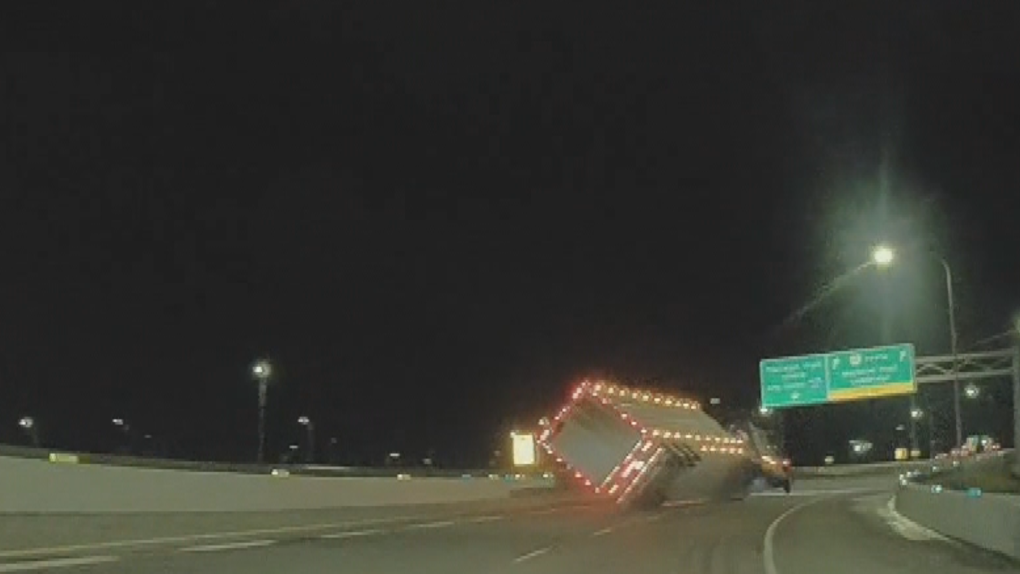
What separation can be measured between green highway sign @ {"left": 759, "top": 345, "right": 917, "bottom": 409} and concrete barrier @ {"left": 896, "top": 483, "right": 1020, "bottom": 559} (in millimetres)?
26798

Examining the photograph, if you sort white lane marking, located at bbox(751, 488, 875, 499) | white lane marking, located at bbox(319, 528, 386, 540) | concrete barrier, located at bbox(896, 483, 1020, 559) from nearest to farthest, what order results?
concrete barrier, located at bbox(896, 483, 1020, 559), white lane marking, located at bbox(319, 528, 386, 540), white lane marking, located at bbox(751, 488, 875, 499)

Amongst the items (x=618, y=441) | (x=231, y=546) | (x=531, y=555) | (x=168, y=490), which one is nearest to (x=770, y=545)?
(x=531, y=555)

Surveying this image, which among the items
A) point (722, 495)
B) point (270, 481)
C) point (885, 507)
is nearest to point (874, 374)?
point (722, 495)

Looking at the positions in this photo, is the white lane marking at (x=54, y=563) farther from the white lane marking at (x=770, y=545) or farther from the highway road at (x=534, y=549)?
the white lane marking at (x=770, y=545)

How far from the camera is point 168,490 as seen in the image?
24938 mm

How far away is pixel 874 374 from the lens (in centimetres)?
6288

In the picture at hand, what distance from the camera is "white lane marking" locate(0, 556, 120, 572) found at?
16.0m

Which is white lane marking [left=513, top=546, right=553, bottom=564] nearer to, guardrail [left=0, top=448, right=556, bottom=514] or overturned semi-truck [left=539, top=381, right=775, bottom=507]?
guardrail [left=0, top=448, right=556, bottom=514]

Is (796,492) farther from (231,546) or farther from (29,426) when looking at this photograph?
(231,546)

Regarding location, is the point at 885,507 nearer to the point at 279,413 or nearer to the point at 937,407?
the point at 279,413

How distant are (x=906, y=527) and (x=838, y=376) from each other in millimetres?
32269

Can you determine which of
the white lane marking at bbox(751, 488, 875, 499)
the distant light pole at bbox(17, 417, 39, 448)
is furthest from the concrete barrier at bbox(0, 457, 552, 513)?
the distant light pole at bbox(17, 417, 39, 448)

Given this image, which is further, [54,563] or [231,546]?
[231,546]

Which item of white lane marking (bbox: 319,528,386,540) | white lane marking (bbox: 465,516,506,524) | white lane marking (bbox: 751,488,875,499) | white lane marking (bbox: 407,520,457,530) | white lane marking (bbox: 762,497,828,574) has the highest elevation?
white lane marking (bbox: 319,528,386,540)
